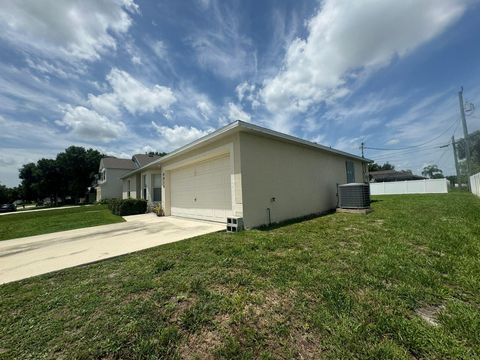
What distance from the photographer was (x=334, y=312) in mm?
2156

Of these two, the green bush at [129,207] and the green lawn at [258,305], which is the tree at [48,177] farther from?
the green lawn at [258,305]

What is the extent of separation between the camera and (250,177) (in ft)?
20.5

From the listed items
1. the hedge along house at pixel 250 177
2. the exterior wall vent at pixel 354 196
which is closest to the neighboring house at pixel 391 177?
the hedge along house at pixel 250 177

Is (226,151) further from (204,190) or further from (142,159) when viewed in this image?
(142,159)

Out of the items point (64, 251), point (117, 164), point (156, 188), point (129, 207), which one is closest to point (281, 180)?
point (64, 251)

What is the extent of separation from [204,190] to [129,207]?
686cm

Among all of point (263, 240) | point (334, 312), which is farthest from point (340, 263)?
point (263, 240)

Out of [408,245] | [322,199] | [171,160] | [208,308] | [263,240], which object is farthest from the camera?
[171,160]

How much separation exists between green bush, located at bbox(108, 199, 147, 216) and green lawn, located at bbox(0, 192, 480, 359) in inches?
365

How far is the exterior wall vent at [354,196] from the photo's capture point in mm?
8094

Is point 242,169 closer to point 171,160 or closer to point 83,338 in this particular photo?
point 83,338

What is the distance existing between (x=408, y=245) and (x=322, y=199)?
5.42 m

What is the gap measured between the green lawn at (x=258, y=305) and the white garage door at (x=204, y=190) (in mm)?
3324

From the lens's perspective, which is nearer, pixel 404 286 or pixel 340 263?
pixel 404 286
